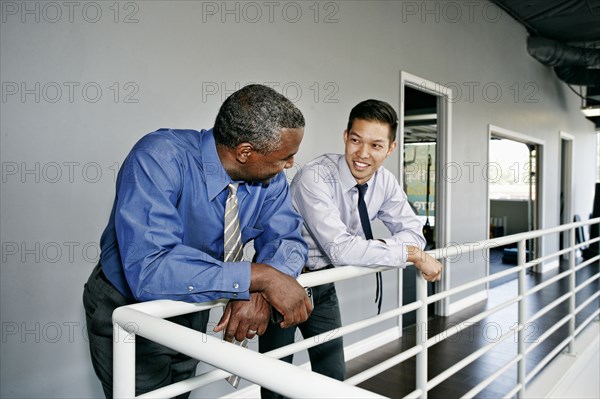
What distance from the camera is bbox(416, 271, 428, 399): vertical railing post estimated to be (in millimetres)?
1593

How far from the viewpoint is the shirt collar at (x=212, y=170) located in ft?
4.02

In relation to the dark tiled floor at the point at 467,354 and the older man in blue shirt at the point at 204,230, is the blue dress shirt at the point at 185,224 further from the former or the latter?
the dark tiled floor at the point at 467,354

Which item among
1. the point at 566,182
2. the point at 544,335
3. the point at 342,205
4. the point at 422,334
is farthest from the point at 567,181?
the point at 422,334

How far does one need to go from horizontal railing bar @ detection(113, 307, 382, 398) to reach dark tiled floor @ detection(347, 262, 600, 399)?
1701 millimetres

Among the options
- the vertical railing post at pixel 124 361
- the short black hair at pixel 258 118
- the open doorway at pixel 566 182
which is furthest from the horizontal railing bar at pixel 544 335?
the open doorway at pixel 566 182

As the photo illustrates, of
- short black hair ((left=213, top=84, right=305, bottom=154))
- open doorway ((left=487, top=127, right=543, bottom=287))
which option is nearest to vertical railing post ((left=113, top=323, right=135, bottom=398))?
short black hair ((left=213, top=84, right=305, bottom=154))

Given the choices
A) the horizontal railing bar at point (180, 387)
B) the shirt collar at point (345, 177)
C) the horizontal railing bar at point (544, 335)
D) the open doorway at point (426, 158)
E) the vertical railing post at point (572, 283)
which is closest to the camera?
the horizontal railing bar at point (180, 387)

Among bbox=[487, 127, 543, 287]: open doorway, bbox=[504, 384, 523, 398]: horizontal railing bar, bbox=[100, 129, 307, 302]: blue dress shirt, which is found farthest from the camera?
bbox=[487, 127, 543, 287]: open doorway

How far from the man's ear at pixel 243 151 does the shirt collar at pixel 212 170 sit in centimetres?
6

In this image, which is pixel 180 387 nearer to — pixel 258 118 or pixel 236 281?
pixel 236 281

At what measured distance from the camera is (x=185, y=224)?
4.16ft

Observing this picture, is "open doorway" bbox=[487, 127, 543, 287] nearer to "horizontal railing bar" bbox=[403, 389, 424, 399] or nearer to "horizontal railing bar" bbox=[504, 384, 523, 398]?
"horizontal railing bar" bbox=[504, 384, 523, 398]

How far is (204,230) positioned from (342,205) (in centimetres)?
79

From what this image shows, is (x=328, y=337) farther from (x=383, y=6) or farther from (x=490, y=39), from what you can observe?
(x=490, y=39)
